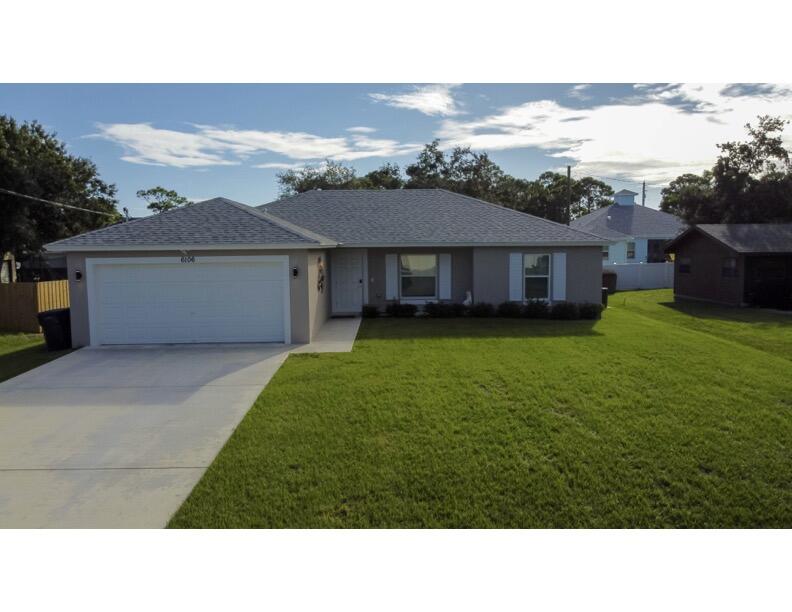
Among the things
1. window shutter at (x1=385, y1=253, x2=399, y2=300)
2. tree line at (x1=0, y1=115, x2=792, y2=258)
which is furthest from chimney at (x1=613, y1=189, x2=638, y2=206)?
window shutter at (x1=385, y1=253, x2=399, y2=300)

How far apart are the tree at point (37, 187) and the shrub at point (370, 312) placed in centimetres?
1696

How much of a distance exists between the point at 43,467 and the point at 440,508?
444 centimetres

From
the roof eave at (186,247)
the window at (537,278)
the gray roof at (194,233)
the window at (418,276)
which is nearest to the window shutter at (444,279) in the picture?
the window at (418,276)

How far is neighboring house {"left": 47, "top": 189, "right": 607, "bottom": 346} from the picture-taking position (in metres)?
13.0

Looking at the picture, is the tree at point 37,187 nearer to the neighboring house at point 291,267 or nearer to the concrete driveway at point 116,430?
the neighboring house at point 291,267

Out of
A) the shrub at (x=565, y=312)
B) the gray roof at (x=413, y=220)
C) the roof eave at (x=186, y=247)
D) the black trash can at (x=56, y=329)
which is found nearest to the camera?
the roof eave at (x=186, y=247)

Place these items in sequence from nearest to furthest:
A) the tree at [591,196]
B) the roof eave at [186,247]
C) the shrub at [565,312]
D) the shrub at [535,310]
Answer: the roof eave at [186,247], the shrub at [565,312], the shrub at [535,310], the tree at [591,196]

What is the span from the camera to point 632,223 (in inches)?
1467

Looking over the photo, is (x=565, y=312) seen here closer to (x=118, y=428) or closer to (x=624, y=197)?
(x=118, y=428)

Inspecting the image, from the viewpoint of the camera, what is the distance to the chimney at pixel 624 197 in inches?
1542

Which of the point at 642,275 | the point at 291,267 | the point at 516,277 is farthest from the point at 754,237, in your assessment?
the point at 291,267

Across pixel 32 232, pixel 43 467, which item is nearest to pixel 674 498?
pixel 43 467

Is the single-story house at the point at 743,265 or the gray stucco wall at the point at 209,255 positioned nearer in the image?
the gray stucco wall at the point at 209,255

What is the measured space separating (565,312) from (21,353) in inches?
572
